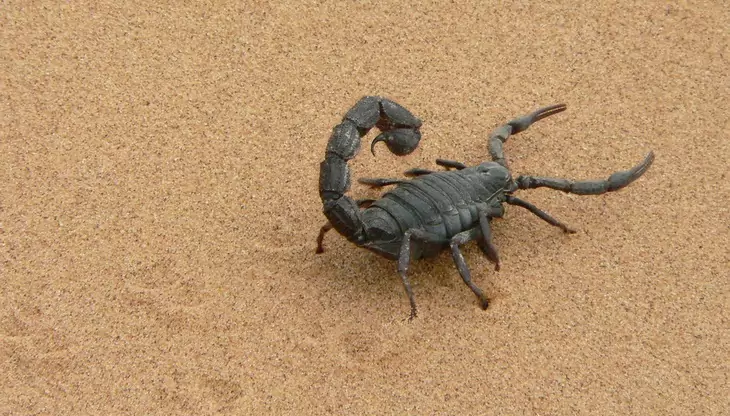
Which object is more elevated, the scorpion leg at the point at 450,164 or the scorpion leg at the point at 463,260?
the scorpion leg at the point at 450,164

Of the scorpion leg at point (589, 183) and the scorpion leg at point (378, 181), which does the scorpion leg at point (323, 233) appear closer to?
the scorpion leg at point (378, 181)

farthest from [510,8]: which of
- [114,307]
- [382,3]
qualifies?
[114,307]

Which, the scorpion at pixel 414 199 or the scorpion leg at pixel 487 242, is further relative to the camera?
the scorpion leg at pixel 487 242

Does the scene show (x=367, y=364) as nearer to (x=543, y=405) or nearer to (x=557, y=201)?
(x=543, y=405)

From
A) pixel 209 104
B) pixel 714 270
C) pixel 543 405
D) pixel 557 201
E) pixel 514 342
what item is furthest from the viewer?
pixel 209 104

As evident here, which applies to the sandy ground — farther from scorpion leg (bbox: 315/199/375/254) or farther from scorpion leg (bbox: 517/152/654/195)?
scorpion leg (bbox: 517/152/654/195)

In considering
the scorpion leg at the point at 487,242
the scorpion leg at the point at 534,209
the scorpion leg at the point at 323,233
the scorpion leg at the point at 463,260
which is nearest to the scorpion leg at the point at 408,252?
the scorpion leg at the point at 463,260
